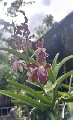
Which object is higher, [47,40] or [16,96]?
[47,40]

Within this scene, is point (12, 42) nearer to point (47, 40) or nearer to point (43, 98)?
point (43, 98)

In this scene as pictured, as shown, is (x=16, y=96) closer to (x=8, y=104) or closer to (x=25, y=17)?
(x=25, y=17)

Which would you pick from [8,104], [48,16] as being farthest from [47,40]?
[48,16]

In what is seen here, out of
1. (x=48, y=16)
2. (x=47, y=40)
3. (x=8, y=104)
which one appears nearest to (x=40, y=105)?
(x=47, y=40)

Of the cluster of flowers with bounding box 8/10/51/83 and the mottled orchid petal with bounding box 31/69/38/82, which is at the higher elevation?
the cluster of flowers with bounding box 8/10/51/83

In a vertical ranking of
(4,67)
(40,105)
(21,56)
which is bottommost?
→ (40,105)

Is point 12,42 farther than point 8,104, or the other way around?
point 8,104

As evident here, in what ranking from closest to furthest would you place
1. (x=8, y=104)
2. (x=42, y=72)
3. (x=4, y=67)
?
(x=42, y=72) < (x=8, y=104) < (x=4, y=67)

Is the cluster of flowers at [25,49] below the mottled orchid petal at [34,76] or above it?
above

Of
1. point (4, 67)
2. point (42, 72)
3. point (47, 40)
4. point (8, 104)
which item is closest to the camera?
point (42, 72)
